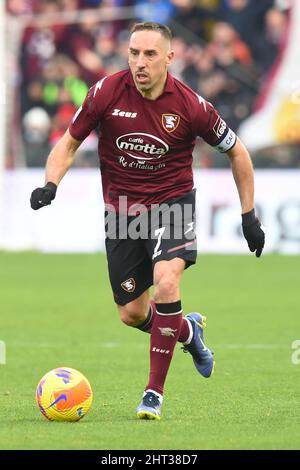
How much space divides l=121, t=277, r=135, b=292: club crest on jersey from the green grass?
2.41 feet

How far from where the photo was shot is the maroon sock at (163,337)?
7.00 metres

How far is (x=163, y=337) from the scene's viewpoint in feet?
23.1

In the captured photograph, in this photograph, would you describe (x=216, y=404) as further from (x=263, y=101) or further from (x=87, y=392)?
(x=263, y=101)

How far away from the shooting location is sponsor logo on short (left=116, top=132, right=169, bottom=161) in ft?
23.9

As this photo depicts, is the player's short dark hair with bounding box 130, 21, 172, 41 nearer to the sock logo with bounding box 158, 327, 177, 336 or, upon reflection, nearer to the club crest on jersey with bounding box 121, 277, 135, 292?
the club crest on jersey with bounding box 121, 277, 135, 292

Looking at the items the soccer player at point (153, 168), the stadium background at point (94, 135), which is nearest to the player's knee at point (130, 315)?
the soccer player at point (153, 168)

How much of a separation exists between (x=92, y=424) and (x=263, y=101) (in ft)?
53.0

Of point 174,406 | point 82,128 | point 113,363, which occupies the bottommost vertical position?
point 113,363

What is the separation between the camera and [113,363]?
31.4 ft

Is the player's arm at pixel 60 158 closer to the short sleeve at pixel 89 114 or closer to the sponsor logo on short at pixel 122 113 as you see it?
the short sleeve at pixel 89 114

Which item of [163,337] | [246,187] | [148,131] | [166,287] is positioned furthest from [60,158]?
Answer: [163,337]

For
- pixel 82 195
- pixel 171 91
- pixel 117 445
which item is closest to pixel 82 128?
pixel 171 91

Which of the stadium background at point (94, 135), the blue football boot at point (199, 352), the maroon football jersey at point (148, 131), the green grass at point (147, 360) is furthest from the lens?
the stadium background at point (94, 135)

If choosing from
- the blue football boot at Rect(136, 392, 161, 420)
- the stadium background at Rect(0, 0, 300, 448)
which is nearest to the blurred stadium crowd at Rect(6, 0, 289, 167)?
the stadium background at Rect(0, 0, 300, 448)
